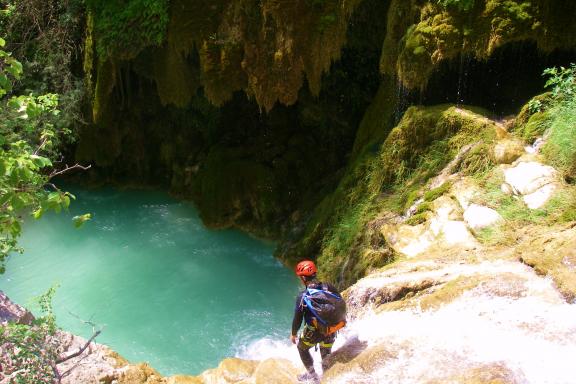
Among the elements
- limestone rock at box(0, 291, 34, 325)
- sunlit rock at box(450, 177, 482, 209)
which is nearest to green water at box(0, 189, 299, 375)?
limestone rock at box(0, 291, 34, 325)

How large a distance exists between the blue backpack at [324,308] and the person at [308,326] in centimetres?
5

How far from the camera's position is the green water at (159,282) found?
25.5 ft

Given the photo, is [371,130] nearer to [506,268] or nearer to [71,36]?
[506,268]

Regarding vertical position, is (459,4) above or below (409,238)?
above

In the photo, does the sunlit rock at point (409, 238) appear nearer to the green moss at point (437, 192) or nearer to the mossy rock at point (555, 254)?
the green moss at point (437, 192)

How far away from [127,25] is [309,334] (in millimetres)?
8409

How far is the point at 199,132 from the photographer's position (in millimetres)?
12523

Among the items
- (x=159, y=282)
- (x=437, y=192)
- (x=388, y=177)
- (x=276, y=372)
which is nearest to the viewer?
(x=276, y=372)

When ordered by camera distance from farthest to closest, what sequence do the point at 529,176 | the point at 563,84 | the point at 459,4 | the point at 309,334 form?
the point at 459,4, the point at 563,84, the point at 529,176, the point at 309,334

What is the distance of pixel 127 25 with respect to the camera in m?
10.2

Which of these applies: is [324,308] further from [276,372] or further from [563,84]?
[563,84]

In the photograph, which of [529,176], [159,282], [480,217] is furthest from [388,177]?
[159,282]

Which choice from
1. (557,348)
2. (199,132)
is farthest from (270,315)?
(199,132)

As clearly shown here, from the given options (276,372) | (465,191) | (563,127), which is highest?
(563,127)
